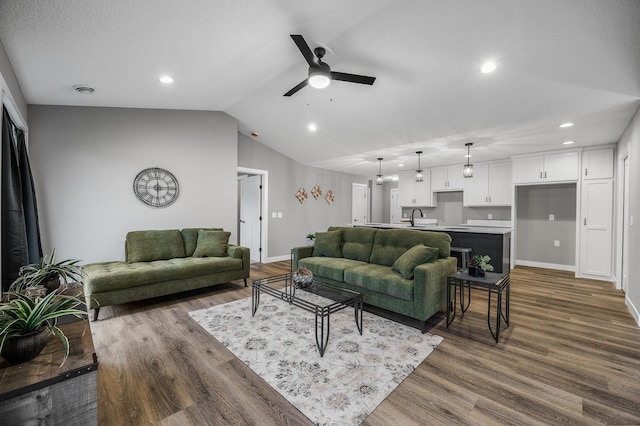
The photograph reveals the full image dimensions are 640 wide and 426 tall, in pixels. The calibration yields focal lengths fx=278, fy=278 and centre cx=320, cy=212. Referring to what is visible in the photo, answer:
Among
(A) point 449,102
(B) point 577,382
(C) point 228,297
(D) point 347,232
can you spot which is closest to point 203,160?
(C) point 228,297

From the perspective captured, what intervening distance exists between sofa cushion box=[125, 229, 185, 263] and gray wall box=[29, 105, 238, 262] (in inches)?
11.4

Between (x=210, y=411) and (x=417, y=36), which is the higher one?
(x=417, y=36)

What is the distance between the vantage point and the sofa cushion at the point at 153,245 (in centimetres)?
393

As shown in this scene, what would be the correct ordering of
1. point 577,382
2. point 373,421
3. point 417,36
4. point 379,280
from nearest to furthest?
1. point 373,421
2. point 577,382
3. point 417,36
4. point 379,280

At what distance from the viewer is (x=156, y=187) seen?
14.4 feet

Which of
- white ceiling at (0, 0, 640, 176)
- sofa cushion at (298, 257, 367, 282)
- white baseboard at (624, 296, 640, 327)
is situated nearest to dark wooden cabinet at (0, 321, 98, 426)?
white ceiling at (0, 0, 640, 176)

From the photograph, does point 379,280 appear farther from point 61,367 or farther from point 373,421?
point 61,367

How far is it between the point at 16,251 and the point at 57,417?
2.38m

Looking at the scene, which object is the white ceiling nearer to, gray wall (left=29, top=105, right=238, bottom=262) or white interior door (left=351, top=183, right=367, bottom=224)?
gray wall (left=29, top=105, right=238, bottom=262)

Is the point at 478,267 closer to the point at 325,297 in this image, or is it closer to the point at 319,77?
the point at 325,297

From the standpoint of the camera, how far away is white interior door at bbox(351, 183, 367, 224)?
8.68 metres

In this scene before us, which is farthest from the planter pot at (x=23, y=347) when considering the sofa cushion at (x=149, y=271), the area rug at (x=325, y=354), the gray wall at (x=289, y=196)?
the gray wall at (x=289, y=196)

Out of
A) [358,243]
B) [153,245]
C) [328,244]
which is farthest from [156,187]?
[358,243]

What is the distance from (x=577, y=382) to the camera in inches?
77.7
